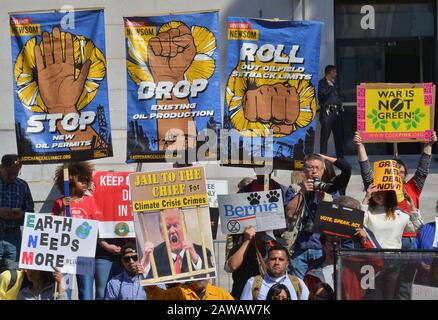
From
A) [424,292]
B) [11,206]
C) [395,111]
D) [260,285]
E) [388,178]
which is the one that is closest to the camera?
[424,292]

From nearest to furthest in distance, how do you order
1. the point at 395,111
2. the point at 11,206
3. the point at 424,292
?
the point at 424,292 → the point at 11,206 → the point at 395,111

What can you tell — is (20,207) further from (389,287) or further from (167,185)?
(389,287)

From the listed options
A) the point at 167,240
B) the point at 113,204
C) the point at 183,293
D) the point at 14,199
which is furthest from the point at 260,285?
the point at 14,199

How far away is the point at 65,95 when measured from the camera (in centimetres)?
1140

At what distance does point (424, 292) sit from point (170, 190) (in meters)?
2.28

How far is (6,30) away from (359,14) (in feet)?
17.2

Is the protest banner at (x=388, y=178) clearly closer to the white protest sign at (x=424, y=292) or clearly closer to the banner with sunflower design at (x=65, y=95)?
the white protest sign at (x=424, y=292)

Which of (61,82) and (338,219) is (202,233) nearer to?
(338,219)

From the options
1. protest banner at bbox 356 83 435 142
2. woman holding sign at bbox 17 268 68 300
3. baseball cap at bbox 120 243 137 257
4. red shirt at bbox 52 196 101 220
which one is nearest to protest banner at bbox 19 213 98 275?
woman holding sign at bbox 17 268 68 300

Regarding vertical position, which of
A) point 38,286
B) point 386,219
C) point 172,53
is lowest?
point 38,286

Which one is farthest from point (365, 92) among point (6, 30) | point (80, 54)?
point (6, 30)

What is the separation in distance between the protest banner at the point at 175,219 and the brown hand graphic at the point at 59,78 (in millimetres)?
2004

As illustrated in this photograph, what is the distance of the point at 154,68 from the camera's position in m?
11.6

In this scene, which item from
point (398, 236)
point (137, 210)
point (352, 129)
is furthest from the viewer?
point (352, 129)
